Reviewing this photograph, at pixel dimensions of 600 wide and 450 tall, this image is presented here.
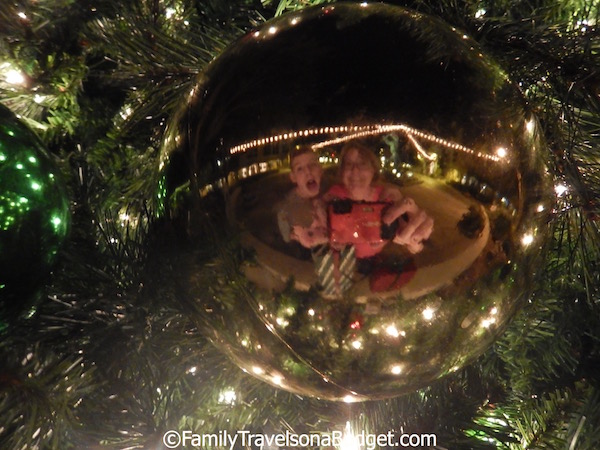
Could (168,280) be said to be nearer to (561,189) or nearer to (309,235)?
(309,235)

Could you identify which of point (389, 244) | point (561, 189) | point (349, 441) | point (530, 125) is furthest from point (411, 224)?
point (349, 441)

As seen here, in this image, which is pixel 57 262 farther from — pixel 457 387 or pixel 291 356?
pixel 457 387

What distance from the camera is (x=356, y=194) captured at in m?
0.36

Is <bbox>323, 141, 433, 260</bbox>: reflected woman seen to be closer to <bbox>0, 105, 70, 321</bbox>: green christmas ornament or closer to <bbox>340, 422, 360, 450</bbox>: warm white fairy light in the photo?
<bbox>0, 105, 70, 321</bbox>: green christmas ornament

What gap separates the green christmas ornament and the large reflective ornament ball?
12 centimetres

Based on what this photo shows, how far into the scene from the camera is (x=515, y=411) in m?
0.71

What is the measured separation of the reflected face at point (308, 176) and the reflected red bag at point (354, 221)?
0.05ft

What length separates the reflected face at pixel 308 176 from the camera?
1.20 ft

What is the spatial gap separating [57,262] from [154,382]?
0.58 ft

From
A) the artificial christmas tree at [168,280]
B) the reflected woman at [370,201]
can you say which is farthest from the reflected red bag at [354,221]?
the artificial christmas tree at [168,280]

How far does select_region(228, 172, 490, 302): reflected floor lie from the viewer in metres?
0.37

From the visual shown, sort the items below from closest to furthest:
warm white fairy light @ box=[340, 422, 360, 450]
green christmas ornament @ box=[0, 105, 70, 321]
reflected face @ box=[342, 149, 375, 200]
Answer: reflected face @ box=[342, 149, 375, 200] < green christmas ornament @ box=[0, 105, 70, 321] < warm white fairy light @ box=[340, 422, 360, 450]

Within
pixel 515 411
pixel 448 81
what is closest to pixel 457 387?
pixel 515 411

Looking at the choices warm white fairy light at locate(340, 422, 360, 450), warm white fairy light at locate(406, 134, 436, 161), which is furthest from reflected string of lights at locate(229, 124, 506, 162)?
warm white fairy light at locate(340, 422, 360, 450)
